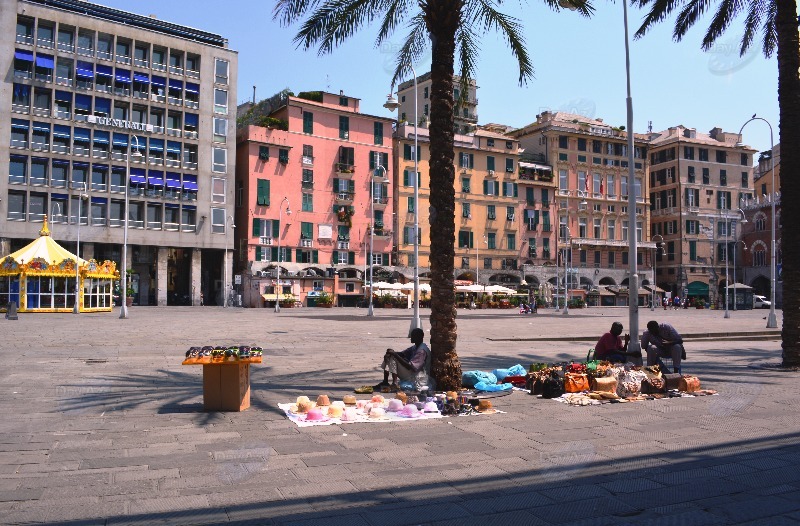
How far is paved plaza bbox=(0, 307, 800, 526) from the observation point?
16.5 ft

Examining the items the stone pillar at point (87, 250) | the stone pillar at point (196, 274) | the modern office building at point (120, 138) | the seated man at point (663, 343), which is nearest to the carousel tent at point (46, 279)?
the modern office building at point (120, 138)

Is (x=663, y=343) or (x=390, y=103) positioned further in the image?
(x=390, y=103)

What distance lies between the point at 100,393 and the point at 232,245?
48.8 meters

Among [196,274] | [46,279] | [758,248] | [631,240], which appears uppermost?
[758,248]

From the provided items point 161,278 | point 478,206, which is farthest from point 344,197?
point 161,278

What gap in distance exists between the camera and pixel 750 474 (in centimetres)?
610

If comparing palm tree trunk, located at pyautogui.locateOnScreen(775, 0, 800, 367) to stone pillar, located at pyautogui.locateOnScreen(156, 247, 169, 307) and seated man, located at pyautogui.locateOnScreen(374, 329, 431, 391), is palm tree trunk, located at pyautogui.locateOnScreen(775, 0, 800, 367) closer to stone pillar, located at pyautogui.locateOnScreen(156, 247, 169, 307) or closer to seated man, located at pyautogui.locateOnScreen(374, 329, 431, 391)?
seated man, located at pyautogui.locateOnScreen(374, 329, 431, 391)

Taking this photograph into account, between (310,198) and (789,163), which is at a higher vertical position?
(310,198)

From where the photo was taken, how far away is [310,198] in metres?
62.5

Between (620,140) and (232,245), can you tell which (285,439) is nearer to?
(232,245)

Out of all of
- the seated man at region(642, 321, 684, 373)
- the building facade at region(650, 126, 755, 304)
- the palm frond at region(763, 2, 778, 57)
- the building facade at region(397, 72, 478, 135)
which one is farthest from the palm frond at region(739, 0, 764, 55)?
the building facade at region(650, 126, 755, 304)

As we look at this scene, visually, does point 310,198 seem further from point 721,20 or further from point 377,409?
point 377,409

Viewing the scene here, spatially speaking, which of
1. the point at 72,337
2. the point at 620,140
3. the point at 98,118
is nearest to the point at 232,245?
the point at 98,118

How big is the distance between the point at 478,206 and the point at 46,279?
43943 millimetres
